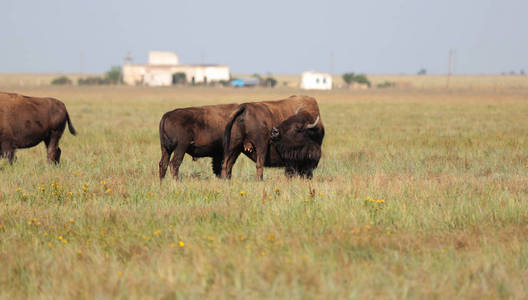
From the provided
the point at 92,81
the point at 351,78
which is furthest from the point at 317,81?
the point at 92,81

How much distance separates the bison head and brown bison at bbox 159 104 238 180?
916 mm

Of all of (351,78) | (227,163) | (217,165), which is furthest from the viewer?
(351,78)

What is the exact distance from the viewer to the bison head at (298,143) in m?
9.55

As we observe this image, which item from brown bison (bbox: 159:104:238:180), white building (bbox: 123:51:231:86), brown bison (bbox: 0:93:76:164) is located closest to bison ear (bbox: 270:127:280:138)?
brown bison (bbox: 159:104:238:180)

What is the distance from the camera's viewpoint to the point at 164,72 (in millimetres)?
99750

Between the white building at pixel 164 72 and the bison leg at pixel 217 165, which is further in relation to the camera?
the white building at pixel 164 72

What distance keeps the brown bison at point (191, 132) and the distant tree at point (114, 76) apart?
97.8 meters

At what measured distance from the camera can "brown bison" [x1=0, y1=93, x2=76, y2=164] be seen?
37.3ft

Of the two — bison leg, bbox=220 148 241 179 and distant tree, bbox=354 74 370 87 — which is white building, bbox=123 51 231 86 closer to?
distant tree, bbox=354 74 370 87

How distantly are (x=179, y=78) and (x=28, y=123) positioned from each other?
91.4 meters

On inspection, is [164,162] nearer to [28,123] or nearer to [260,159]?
[260,159]

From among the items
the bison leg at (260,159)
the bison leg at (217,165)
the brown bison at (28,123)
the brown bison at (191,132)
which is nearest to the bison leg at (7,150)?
the brown bison at (28,123)

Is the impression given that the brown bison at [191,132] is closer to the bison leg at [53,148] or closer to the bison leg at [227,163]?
the bison leg at [227,163]

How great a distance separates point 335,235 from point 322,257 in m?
0.55
